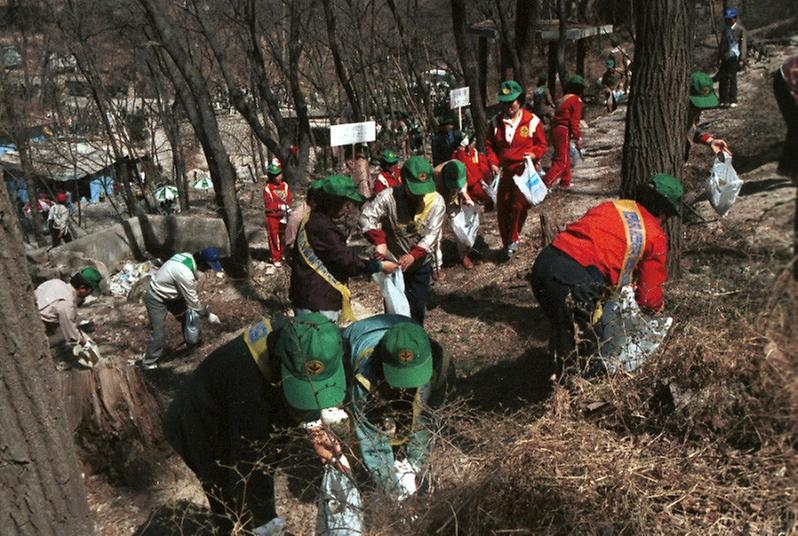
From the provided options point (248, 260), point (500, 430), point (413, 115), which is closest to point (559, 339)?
point (500, 430)

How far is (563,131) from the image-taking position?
9602mm

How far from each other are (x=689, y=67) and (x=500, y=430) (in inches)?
133

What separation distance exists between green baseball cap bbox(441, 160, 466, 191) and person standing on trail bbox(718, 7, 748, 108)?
6689 mm

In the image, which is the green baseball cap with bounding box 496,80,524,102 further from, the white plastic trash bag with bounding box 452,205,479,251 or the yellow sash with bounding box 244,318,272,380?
the yellow sash with bounding box 244,318,272,380

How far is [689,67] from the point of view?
5.36 metres

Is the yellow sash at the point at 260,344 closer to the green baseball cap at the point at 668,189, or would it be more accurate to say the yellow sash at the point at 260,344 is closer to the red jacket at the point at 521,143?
the green baseball cap at the point at 668,189

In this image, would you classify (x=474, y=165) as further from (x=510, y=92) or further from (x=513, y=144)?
(x=510, y=92)

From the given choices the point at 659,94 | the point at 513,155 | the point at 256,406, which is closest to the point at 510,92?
the point at 513,155

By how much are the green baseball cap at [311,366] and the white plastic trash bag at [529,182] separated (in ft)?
15.0

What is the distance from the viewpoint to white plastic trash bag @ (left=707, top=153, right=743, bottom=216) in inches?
231

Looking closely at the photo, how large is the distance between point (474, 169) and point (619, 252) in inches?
182

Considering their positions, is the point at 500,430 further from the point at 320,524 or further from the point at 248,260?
the point at 248,260

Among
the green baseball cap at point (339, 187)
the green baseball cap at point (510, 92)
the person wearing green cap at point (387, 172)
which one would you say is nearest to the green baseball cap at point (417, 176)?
the green baseball cap at point (339, 187)

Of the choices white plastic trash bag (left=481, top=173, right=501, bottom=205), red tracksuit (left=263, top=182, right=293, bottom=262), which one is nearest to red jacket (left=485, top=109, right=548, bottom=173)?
white plastic trash bag (left=481, top=173, right=501, bottom=205)
